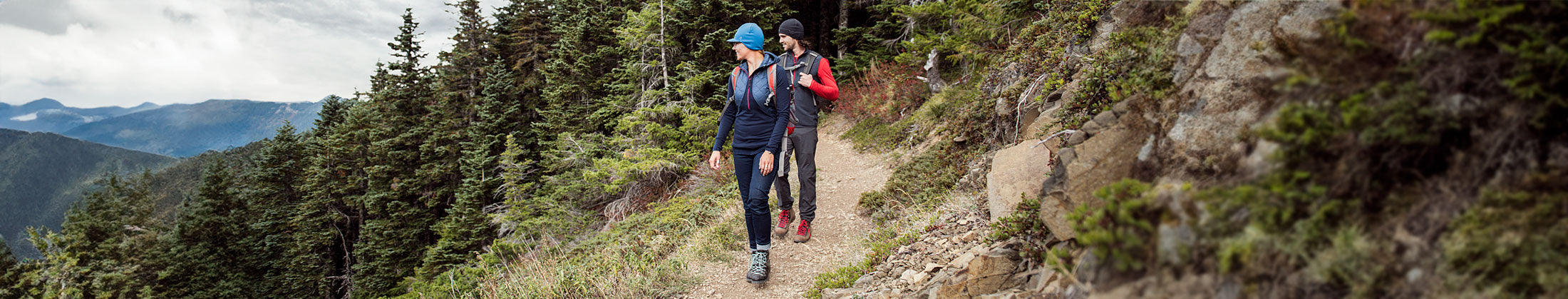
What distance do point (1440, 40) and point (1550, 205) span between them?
40cm

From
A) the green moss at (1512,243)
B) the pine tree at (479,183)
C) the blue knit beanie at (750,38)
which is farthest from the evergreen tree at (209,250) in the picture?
the green moss at (1512,243)

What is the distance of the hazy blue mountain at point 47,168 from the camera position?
14912 centimetres

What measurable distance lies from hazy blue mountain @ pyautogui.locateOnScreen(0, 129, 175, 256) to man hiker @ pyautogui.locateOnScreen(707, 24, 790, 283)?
20719 centimetres

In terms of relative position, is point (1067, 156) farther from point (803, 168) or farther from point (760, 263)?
point (760, 263)

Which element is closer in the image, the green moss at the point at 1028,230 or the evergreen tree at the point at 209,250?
the green moss at the point at 1028,230

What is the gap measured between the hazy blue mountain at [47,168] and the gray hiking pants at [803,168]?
207m

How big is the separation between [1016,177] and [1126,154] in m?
1.42

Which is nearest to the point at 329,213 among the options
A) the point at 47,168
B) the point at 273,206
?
the point at 273,206

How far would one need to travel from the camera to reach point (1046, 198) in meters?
3.03

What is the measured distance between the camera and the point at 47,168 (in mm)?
177000

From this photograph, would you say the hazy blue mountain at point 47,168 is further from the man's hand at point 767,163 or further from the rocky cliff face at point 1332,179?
the rocky cliff face at point 1332,179

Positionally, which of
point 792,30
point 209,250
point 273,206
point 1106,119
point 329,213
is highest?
point 792,30

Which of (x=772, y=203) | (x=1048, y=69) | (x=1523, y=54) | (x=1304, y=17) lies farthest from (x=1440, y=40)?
(x=772, y=203)

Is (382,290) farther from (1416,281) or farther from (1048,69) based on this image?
(1416,281)
